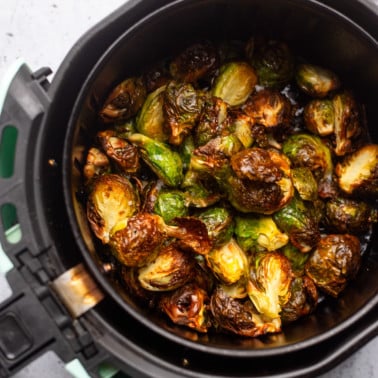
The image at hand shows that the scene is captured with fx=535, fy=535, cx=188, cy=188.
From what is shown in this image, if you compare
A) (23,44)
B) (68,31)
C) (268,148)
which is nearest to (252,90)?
(268,148)

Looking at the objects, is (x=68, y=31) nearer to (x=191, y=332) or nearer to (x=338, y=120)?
(x=338, y=120)

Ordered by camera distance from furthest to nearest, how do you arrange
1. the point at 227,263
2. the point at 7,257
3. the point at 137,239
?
the point at 227,263, the point at 137,239, the point at 7,257

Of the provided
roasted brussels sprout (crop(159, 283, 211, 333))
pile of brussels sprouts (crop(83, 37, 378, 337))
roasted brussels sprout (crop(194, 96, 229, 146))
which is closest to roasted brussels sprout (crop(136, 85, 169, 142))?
pile of brussels sprouts (crop(83, 37, 378, 337))

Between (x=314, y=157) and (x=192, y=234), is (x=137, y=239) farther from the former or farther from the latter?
(x=314, y=157)

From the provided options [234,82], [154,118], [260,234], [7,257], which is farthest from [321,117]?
[7,257]

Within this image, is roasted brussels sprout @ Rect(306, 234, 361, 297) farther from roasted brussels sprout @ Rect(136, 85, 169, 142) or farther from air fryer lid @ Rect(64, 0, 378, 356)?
roasted brussels sprout @ Rect(136, 85, 169, 142)

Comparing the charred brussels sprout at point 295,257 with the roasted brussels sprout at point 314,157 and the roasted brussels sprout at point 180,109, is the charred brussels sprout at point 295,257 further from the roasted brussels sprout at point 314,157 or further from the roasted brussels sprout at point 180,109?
the roasted brussels sprout at point 180,109
